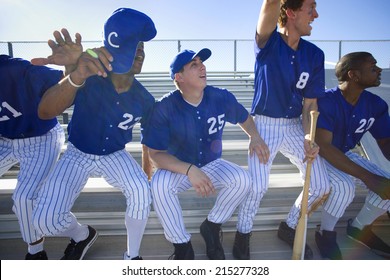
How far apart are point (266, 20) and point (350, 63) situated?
539mm

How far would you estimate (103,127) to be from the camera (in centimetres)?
151

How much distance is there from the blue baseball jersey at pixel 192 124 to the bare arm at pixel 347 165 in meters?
0.41

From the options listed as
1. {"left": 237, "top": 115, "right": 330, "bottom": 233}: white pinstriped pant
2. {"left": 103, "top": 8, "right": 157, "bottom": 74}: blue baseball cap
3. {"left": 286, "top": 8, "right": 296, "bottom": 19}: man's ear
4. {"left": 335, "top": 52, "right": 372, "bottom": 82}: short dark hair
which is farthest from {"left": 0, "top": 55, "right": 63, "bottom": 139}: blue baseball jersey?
{"left": 335, "top": 52, "right": 372, "bottom": 82}: short dark hair

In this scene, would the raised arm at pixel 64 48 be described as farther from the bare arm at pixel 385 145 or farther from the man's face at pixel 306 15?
the bare arm at pixel 385 145

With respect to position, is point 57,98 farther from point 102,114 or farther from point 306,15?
point 306,15

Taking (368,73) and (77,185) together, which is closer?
(77,185)

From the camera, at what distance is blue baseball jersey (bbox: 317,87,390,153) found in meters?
1.70

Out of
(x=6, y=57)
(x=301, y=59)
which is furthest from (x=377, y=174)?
(x=6, y=57)

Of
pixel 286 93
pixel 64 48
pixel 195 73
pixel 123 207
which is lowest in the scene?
pixel 123 207

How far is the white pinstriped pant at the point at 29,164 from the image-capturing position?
1443 millimetres

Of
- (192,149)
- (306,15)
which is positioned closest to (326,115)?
(306,15)

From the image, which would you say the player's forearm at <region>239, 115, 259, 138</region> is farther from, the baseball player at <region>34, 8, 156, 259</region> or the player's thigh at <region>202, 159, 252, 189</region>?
the baseball player at <region>34, 8, 156, 259</region>

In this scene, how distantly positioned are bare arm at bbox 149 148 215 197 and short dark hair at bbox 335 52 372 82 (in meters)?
0.94
